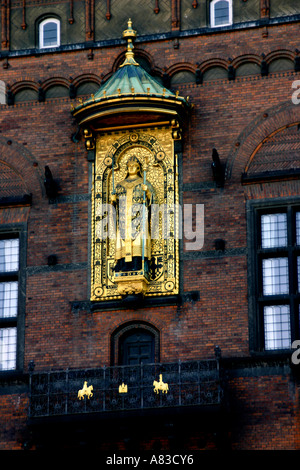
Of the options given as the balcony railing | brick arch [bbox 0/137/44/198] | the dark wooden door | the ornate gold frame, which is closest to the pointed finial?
the ornate gold frame

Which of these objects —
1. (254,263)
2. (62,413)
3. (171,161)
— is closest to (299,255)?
(254,263)

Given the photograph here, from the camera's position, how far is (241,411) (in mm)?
30828

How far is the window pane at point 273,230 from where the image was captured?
106 ft

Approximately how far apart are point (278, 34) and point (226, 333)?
6.60 metres

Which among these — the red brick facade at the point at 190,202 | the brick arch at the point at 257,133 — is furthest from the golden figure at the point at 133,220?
the brick arch at the point at 257,133

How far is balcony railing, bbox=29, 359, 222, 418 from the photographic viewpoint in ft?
99.7

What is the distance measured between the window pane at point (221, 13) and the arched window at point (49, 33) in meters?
3.54

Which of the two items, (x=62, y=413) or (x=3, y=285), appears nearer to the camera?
(x=62, y=413)

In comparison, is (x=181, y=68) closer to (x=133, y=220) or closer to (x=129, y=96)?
(x=129, y=96)

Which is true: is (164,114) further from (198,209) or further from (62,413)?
(62,413)

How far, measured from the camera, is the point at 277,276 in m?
32.1

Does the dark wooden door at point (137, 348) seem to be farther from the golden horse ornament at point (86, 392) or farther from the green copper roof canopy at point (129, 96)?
the green copper roof canopy at point (129, 96)

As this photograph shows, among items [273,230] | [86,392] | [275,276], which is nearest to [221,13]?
[273,230]

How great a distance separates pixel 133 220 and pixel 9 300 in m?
3.16
